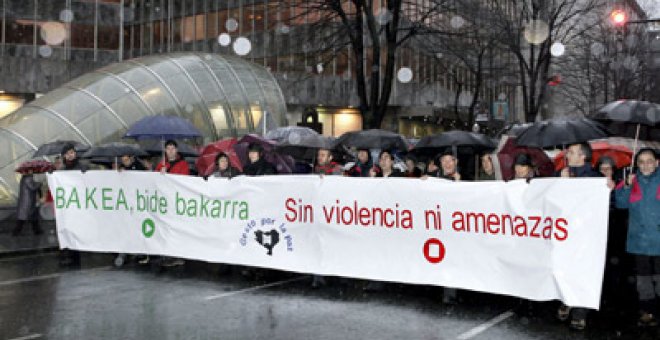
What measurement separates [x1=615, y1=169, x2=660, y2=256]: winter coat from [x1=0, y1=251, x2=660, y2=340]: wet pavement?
0.88 metres

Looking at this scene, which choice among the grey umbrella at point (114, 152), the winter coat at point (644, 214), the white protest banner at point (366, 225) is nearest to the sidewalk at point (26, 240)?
the white protest banner at point (366, 225)

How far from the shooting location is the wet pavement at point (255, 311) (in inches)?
267

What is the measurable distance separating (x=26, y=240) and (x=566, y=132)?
10353mm

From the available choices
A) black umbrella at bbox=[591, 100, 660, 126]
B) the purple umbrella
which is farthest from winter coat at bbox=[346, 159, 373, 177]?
black umbrella at bbox=[591, 100, 660, 126]

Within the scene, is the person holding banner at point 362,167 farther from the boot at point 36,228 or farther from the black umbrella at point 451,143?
the boot at point 36,228

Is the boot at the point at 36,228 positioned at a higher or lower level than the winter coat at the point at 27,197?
lower

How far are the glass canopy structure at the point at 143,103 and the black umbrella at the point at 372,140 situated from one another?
8792 mm

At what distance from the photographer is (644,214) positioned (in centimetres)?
703

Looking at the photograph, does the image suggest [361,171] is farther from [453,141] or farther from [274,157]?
[274,157]

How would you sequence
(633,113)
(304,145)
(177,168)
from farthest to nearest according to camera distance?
(304,145), (177,168), (633,113)

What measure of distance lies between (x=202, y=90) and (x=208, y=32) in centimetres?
3282

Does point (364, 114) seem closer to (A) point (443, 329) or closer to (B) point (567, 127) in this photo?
(B) point (567, 127)

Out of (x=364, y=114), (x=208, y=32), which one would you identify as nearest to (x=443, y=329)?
(x=364, y=114)

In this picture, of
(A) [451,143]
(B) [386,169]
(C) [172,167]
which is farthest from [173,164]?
(A) [451,143]
